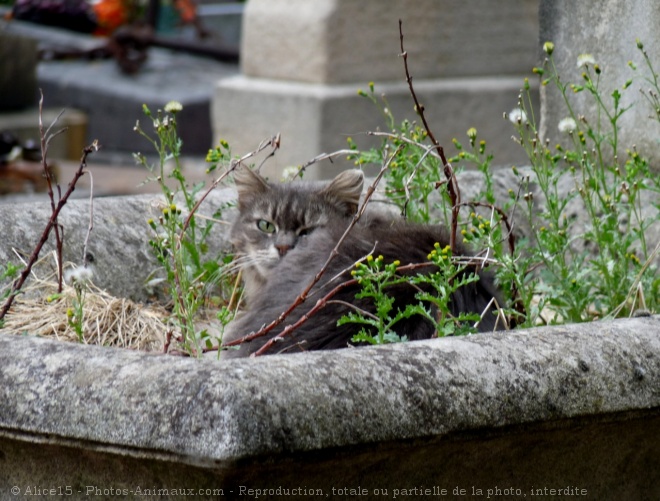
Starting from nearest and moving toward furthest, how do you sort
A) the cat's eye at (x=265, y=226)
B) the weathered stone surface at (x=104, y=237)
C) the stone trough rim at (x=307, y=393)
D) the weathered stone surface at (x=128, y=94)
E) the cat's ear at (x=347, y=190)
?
the stone trough rim at (x=307, y=393) < the weathered stone surface at (x=104, y=237) < the cat's ear at (x=347, y=190) < the cat's eye at (x=265, y=226) < the weathered stone surface at (x=128, y=94)

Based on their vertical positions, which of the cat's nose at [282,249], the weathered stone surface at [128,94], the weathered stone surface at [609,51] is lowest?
the weathered stone surface at [128,94]

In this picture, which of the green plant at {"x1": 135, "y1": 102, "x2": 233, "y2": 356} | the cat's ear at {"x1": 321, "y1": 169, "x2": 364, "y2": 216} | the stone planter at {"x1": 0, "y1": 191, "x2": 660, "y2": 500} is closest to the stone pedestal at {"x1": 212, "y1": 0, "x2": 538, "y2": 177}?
the cat's ear at {"x1": 321, "y1": 169, "x2": 364, "y2": 216}

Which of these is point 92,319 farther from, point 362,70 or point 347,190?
point 362,70

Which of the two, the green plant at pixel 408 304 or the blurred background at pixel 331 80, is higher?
the green plant at pixel 408 304

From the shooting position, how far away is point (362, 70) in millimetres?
6777

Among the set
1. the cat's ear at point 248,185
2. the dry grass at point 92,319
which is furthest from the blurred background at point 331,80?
the dry grass at point 92,319

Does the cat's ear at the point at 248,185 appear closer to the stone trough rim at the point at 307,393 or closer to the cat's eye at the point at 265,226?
the cat's eye at the point at 265,226

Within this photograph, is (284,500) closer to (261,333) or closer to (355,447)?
(355,447)

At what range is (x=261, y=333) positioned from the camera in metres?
2.14

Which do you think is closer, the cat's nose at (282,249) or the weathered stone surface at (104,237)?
the weathered stone surface at (104,237)

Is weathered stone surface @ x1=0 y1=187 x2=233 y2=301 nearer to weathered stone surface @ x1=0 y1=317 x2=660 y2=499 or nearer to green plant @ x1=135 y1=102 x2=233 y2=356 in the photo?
green plant @ x1=135 y1=102 x2=233 y2=356

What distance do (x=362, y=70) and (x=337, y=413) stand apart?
17.8ft

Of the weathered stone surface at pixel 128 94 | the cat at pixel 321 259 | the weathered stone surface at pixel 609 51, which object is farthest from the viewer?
the weathered stone surface at pixel 128 94

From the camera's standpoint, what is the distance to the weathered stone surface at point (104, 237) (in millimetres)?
2781
